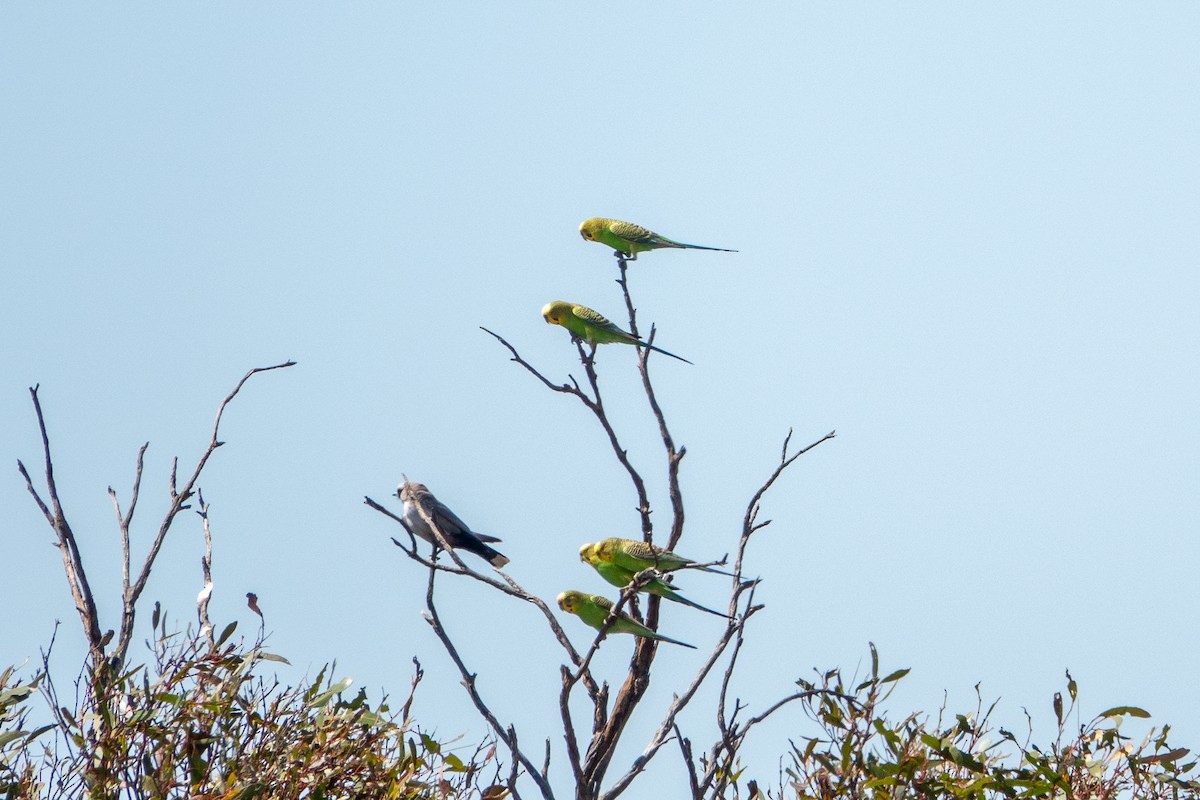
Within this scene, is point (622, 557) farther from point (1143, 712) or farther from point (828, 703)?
point (1143, 712)

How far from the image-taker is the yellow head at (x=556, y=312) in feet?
22.4

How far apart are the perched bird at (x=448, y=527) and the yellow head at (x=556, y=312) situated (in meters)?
1.33

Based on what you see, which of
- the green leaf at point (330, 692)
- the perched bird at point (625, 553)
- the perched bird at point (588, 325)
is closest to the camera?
the green leaf at point (330, 692)

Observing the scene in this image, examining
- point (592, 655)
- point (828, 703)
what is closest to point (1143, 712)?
point (828, 703)

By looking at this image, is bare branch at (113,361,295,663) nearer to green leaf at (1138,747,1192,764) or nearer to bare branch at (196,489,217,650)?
bare branch at (196,489,217,650)

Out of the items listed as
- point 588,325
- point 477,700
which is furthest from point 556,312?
point 477,700

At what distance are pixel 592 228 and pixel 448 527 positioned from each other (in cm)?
194

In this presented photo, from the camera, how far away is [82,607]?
4395mm

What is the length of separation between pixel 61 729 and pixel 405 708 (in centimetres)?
107

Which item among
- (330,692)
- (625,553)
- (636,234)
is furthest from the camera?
(636,234)

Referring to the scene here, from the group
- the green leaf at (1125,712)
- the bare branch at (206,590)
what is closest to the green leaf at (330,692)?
the bare branch at (206,590)

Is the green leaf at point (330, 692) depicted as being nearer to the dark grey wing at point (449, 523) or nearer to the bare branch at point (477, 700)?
the bare branch at point (477, 700)

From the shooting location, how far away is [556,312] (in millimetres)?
6910

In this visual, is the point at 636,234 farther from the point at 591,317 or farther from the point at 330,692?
the point at 330,692
